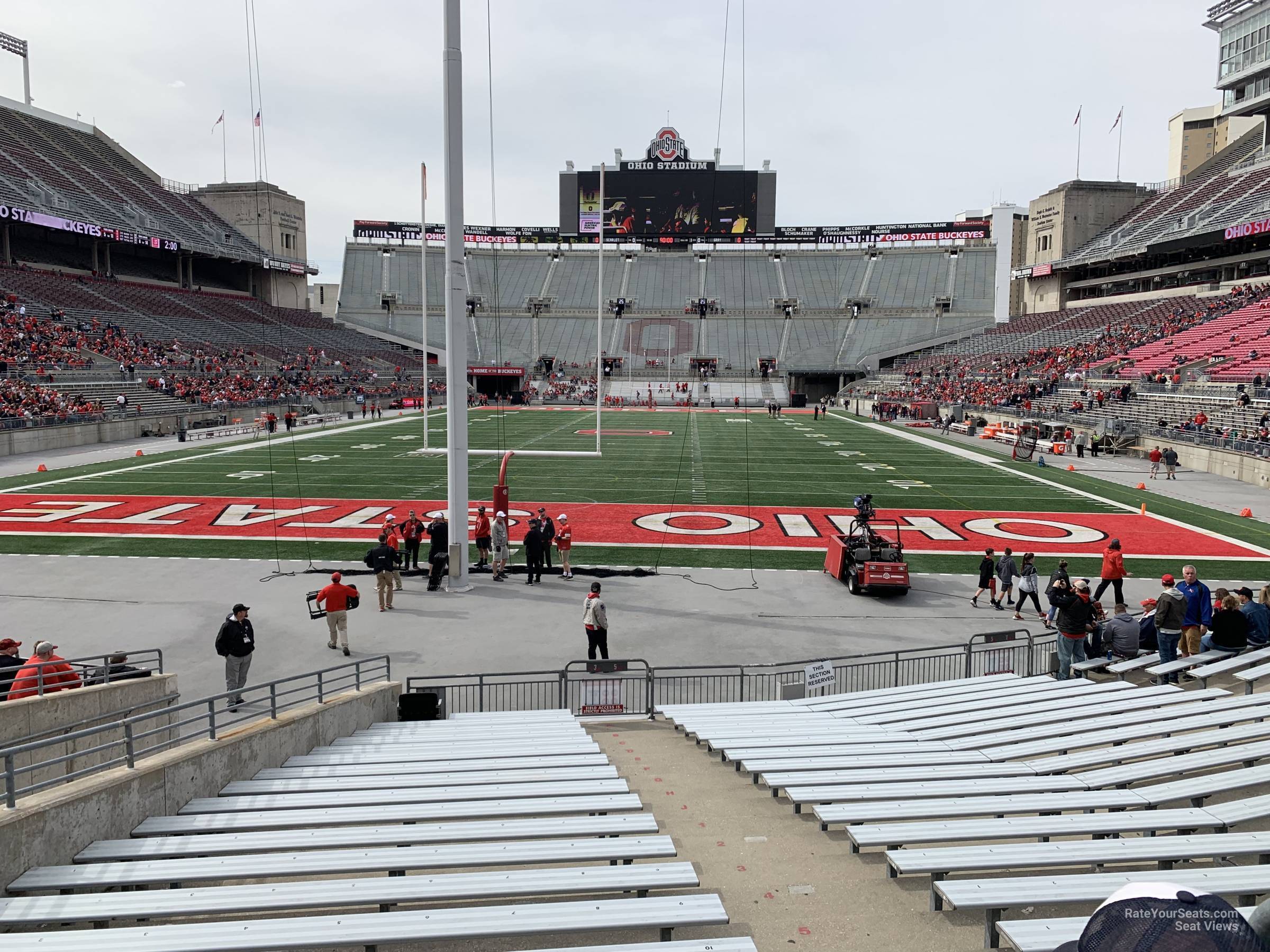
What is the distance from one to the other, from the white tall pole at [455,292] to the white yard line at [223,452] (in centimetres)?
1696

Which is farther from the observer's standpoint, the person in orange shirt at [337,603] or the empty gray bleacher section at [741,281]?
the empty gray bleacher section at [741,281]

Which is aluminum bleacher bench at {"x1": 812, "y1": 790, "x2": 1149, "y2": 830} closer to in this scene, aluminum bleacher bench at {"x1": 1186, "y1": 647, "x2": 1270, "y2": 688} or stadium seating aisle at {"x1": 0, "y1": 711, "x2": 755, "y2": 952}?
stadium seating aisle at {"x1": 0, "y1": 711, "x2": 755, "y2": 952}

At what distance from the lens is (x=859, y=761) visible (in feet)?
20.5

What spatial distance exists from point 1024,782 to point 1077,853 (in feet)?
4.83

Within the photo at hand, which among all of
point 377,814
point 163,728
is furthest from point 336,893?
point 163,728

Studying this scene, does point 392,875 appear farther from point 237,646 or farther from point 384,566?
point 384,566

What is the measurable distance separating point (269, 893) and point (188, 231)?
248ft

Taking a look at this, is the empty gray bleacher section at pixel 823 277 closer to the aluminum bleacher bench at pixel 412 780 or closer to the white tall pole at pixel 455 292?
the white tall pole at pixel 455 292

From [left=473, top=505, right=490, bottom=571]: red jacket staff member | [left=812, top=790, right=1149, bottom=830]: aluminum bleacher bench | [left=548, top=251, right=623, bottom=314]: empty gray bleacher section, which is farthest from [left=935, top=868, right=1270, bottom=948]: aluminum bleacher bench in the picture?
[left=548, top=251, right=623, bottom=314]: empty gray bleacher section

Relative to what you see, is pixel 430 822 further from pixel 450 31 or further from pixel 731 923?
pixel 450 31

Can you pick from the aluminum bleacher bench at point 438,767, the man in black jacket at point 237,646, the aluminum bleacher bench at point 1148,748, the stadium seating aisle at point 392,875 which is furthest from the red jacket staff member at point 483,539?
the aluminum bleacher bench at point 1148,748

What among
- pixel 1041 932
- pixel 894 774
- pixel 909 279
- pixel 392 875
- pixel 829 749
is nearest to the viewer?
pixel 1041 932

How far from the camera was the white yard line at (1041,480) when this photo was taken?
19.5 m

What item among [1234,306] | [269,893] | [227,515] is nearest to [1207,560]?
[269,893]
